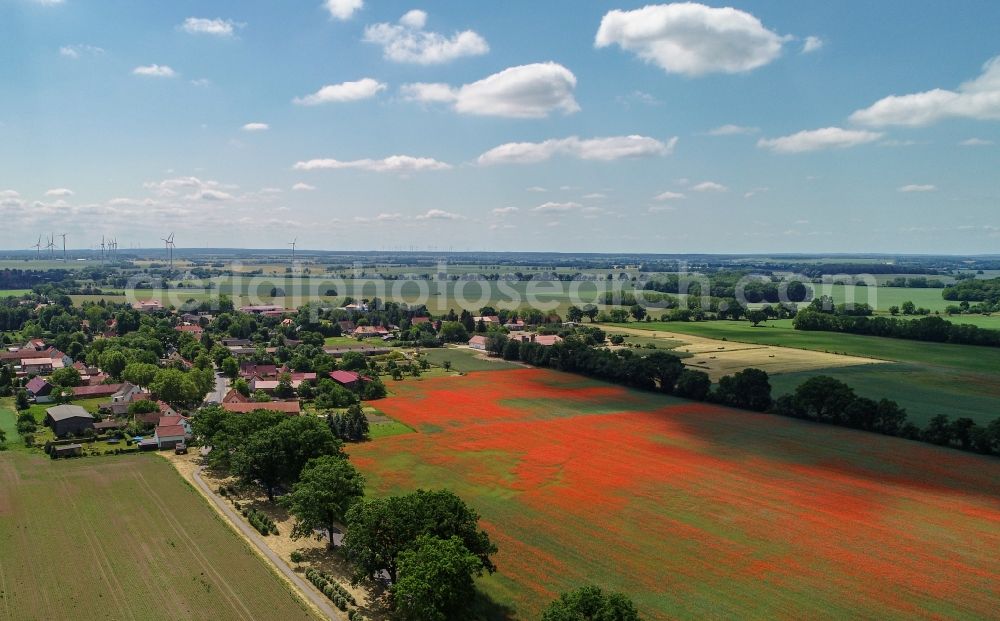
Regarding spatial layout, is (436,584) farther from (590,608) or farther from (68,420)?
(68,420)

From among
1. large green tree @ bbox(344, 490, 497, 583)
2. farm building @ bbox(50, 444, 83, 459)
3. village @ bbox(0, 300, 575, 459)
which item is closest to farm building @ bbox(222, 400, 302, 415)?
village @ bbox(0, 300, 575, 459)

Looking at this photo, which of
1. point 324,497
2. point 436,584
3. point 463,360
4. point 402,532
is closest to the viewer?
point 436,584

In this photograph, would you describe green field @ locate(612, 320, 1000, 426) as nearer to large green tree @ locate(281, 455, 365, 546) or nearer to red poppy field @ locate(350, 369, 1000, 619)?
red poppy field @ locate(350, 369, 1000, 619)

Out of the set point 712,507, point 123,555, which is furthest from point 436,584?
point 712,507

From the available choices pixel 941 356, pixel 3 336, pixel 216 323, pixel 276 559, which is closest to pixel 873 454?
pixel 276 559

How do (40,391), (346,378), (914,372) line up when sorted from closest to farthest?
(40,391) → (346,378) → (914,372)

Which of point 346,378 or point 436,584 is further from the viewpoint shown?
point 346,378
